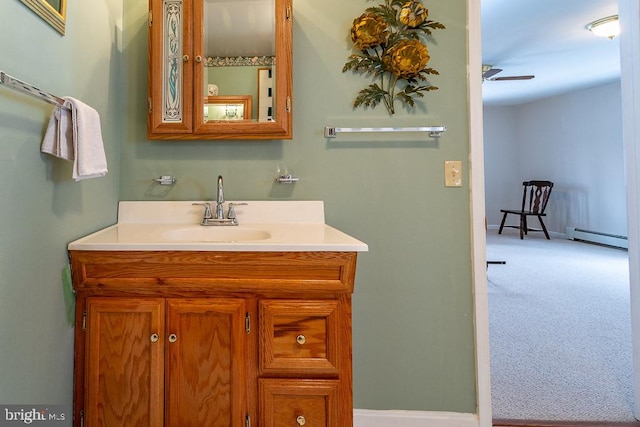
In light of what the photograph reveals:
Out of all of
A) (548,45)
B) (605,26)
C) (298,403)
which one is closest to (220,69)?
(298,403)

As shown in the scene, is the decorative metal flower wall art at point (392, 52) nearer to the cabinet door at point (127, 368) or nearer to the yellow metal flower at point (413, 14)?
the yellow metal flower at point (413, 14)

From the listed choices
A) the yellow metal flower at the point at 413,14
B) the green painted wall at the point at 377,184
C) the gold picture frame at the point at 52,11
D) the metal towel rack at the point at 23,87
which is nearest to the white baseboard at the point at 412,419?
the green painted wall at the point at 377,184

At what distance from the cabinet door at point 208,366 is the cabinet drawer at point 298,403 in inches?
3.0

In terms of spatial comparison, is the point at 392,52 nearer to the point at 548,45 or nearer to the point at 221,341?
the point at 221,341

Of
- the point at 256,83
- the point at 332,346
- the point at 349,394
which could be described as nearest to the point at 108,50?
the point at 256,83

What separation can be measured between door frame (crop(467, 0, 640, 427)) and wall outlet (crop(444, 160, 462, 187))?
0.16 feet

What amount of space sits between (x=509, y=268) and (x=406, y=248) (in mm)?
3009

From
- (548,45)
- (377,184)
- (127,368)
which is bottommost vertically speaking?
(127,368)

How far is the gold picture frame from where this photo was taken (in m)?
1.01

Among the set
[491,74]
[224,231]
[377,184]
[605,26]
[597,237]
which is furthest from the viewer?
[597,237]

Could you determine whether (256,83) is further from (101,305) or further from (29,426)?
(29,426)

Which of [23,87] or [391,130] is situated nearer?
[23,87]
